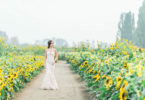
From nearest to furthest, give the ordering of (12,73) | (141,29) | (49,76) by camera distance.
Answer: (12,73) < (49,76) < (141,29)

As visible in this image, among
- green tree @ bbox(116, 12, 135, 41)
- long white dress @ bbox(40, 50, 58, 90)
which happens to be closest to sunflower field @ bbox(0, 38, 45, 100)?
long white dress @ bbox(40, 50, 58, 90)

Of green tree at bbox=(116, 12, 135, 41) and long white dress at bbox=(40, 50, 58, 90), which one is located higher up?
green tree at bbox=(116, 12, 135, 41)

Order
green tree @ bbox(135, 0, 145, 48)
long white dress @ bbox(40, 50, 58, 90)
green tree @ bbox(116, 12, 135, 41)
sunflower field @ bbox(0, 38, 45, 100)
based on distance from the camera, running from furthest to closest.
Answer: green tree @ bbox(116, 12, 135, 41), green tree @ bbox(135, 0, 145, 48), long white dress @ bbox(40, 50, 58, 90), sunflower field @ bbox(0, 38, 45, 100)

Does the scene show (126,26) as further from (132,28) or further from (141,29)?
(141,29)

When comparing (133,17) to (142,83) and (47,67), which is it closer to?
(47,67)

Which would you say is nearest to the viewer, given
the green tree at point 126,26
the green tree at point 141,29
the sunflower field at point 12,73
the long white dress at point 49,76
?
the sunflower field at point 12,73

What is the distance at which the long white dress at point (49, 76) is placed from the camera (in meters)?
7.31

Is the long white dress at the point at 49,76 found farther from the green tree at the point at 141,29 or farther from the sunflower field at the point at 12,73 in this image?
the green tree at the point at 141,29

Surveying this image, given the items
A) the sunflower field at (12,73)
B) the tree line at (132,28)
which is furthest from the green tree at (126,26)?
the sunflower field at (12,73)

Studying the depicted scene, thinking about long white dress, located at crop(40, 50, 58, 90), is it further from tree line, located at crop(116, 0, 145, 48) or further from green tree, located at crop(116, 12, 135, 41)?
green tree, located at crop(116, 12, 135, 41)

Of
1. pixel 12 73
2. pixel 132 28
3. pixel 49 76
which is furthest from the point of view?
pixel 132 28

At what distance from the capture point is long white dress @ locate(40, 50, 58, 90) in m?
7.31

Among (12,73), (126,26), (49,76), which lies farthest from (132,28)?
(12,73)

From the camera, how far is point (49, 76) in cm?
757
